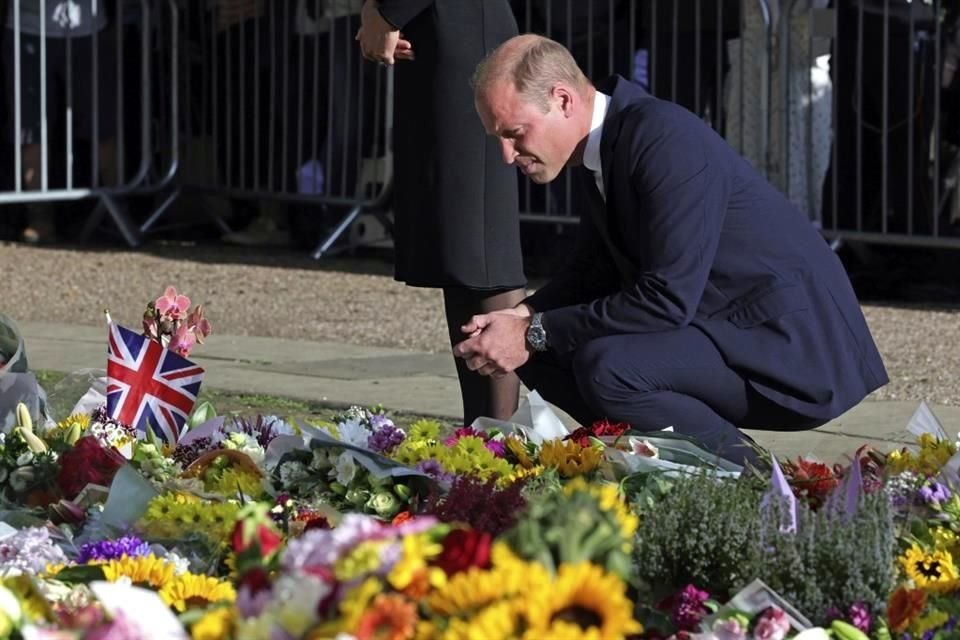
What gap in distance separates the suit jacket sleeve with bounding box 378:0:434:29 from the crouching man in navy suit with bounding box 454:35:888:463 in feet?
2.08

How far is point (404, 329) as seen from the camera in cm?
742

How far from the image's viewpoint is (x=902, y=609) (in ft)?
7.79

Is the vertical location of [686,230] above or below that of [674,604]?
above

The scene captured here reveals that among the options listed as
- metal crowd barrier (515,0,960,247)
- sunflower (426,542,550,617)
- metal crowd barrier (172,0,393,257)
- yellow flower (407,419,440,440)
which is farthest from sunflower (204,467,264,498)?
metal crowd barrier (172,0,393,257)

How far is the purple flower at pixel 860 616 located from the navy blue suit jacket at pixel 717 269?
1389mm

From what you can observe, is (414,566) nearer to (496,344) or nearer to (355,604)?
(355,604)

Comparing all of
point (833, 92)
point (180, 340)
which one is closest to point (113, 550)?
point (180, 340)

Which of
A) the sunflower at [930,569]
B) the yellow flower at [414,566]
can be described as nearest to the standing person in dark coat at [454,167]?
the sunflower at [930,569]

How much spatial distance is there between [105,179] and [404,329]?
4008 millimetres

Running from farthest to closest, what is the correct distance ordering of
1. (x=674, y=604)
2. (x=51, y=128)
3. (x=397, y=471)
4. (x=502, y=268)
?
(x=51, y=128) < (x=502, y=268) < (x=397, y=471) < (x=674, y=604)

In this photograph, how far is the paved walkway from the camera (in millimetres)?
5016

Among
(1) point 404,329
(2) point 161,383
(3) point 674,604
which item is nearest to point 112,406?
(2) point 161,383

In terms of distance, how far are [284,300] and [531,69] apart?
474 centimetres

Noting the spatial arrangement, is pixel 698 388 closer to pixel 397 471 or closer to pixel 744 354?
pixel 744 354
